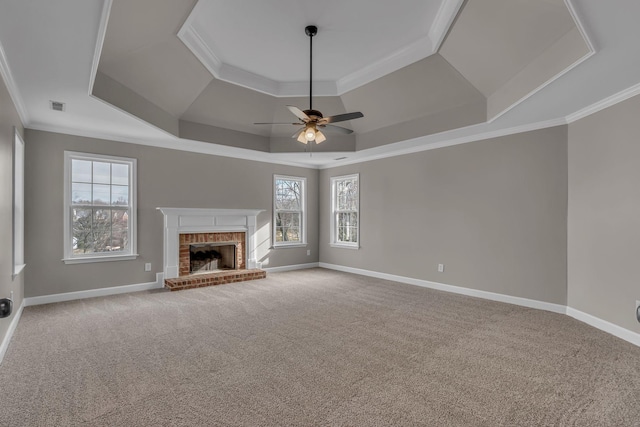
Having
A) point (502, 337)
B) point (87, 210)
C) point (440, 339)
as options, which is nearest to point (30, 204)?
point (87, 210)

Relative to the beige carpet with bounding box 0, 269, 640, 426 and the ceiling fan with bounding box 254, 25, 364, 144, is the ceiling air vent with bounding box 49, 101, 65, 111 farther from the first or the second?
the ceiling fan with bounding box 254, 25, 364, 144

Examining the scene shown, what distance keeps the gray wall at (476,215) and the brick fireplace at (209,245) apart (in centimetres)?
237

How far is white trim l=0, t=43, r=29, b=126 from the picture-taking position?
2756 mm

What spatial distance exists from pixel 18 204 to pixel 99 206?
3.60 feet

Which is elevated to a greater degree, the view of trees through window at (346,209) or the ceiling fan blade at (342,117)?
the ceiling fan blade at (342,117)

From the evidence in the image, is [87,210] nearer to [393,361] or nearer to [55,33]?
[55,33]

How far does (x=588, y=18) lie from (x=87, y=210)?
618cm

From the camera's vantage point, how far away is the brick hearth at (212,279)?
219 inches

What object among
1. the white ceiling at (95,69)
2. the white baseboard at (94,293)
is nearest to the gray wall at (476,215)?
the white ceiling at (95,69)

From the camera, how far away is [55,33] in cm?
234

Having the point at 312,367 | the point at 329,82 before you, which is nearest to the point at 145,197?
the point at 329,82

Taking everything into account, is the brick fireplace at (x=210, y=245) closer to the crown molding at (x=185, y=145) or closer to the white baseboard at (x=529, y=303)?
the crown molding at (x=185, y=145)

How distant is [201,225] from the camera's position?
20.3 feet

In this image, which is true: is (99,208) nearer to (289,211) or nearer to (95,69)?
(95,69)
